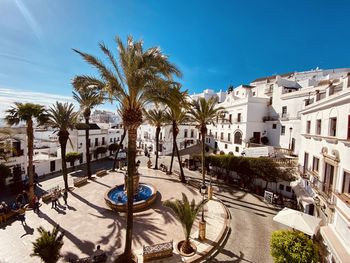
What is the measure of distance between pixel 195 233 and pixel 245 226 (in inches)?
159

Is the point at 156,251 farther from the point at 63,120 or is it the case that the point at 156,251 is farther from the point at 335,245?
the point at 63,120

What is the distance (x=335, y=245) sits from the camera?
834 cm

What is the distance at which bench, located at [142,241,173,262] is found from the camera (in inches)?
367

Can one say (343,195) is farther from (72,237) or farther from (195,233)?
(72,237)

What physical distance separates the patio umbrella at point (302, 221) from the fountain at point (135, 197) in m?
9.91

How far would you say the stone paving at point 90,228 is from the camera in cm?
1022

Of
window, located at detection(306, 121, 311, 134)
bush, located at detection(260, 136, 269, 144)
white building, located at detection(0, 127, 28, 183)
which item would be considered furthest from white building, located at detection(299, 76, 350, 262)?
white building, located at detection(0, 127, 28, 183)

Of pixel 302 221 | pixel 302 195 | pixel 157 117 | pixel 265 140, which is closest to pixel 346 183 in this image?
pixel 302 221

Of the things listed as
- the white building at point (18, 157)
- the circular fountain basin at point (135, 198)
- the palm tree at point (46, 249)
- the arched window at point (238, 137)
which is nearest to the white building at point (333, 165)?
the circular fountain basin at point (135, 198)

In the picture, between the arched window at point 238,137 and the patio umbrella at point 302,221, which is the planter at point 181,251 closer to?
the patio umbrella at point 302,221

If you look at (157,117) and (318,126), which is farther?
(157,117)

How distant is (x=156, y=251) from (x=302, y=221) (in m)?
8.56

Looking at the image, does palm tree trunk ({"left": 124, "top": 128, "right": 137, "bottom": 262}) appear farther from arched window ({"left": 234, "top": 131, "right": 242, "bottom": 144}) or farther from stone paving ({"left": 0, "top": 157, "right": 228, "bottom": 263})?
arched window ({"left": 234, "top": 131, "right": 242, "bottom": 144})

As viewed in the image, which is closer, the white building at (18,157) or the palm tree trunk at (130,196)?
the palm tree trunk at (130,196)
